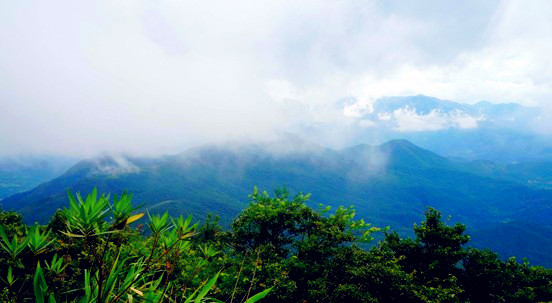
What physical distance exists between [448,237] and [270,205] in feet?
46.4

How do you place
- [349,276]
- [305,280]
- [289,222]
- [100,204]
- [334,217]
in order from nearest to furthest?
[100,204] → [349,276] → [305,280] → [334,217] → [289,222]

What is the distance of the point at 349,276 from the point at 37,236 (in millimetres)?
16625

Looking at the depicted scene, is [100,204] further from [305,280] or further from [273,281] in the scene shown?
[305,280]

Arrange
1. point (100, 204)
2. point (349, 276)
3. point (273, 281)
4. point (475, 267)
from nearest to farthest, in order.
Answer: point (100, 204), point (273, 281), point (349, 276), point (475, 267)

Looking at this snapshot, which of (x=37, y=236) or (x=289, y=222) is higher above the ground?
(x=37, y=236)

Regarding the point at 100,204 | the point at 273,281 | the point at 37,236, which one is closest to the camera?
the point at 100,204

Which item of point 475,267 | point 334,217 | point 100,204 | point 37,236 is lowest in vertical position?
point 475,267

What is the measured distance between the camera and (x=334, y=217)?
23.3m

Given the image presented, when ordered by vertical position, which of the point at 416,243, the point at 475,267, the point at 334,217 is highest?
the point at 334,217

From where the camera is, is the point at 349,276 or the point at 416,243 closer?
the point at 349,276

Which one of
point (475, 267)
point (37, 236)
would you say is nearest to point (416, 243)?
point (475, 267)

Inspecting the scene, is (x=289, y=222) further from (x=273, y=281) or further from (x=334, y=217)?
(x=273, y=281)

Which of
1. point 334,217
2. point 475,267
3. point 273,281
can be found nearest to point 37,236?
point 273,281

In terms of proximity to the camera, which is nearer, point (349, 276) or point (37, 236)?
point (37, 236)
